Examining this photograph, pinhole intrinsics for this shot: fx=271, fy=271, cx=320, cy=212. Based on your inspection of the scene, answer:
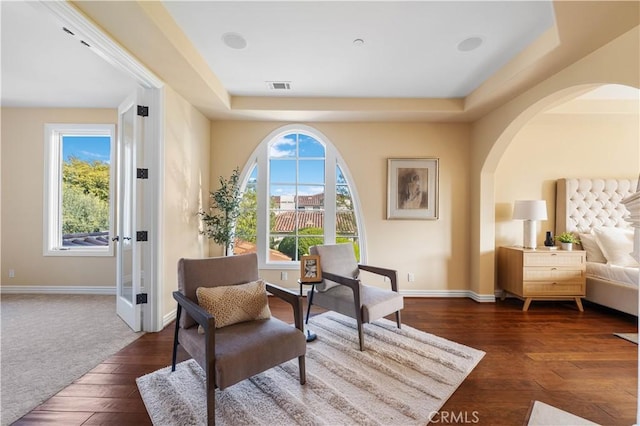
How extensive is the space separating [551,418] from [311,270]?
6.14ft

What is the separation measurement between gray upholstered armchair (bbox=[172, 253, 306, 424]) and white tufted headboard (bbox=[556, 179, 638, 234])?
160 inches

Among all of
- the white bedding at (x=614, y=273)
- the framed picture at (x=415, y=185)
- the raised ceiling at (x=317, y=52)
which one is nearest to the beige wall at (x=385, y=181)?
the framed picture at (x=415, y=185)

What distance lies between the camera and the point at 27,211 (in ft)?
12.5

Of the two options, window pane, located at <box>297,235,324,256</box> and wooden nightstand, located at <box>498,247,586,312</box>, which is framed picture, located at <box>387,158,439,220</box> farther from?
wooden nightstand, located at <box>498,247,586,312</box>

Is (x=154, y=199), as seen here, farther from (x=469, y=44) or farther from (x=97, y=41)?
(x=469, y=44)

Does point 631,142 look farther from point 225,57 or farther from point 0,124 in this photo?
point 0,124

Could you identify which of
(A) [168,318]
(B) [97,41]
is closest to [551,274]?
(A) [168,318]

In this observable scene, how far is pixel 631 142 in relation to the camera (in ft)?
12.4

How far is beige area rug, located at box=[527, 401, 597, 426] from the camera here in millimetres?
1577

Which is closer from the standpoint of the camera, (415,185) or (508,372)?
(508,372)

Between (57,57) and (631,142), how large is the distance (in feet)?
22.8

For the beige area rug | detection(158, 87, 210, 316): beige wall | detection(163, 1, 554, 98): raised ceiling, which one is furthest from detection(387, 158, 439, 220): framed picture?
detection(158, 87, 210, 316): beige wall

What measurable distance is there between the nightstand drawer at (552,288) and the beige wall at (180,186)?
4.19 metres

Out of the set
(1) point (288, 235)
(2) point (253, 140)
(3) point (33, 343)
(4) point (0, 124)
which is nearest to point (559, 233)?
(1) point (288, 235)
